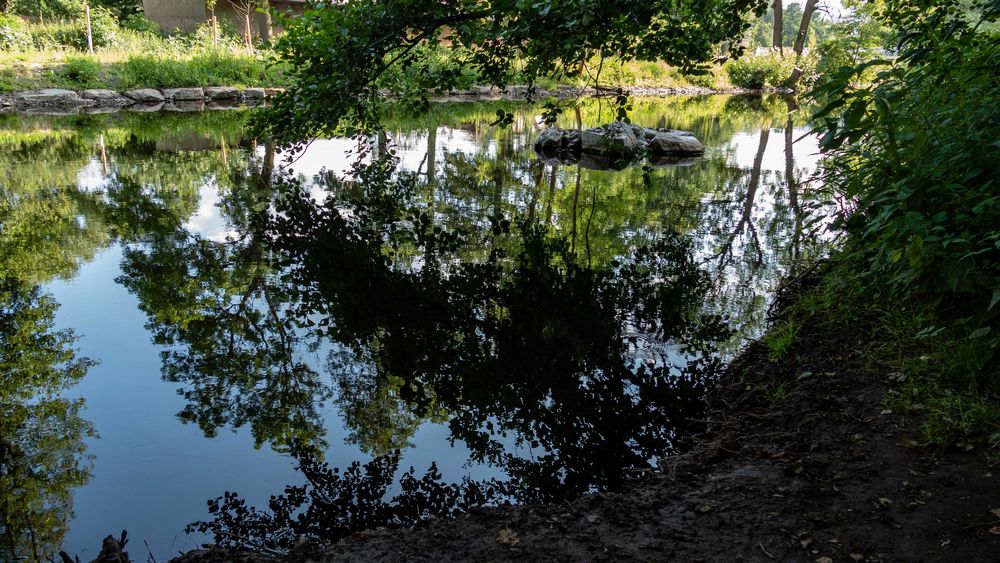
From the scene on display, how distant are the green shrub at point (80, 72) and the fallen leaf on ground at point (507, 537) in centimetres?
2315

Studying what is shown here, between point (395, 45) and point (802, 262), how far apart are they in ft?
16.6

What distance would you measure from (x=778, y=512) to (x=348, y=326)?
401 cm

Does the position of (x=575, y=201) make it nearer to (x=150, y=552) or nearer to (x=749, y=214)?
(x=749, y=214)

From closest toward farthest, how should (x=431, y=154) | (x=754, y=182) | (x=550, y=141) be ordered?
(x=754, y=182)
(x=431, y=154)
(x=550, y=141)

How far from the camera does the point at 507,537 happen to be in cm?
298

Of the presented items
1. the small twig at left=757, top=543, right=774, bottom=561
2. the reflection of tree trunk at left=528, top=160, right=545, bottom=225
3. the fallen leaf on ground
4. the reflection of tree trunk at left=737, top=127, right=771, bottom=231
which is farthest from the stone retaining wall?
the small twig at left=757, top=543, right=774, bottom=561

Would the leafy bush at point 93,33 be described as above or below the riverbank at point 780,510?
above

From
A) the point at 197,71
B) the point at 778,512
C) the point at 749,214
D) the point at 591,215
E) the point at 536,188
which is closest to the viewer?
the point at 778,512

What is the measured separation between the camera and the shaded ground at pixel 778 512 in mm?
2678

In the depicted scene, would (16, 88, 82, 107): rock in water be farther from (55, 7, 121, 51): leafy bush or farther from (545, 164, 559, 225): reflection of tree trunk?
(545, 164, 559, 225): reflection of tree trunk

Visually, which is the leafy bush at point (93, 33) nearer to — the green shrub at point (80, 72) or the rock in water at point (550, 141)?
the green shrub at point (80, 72)

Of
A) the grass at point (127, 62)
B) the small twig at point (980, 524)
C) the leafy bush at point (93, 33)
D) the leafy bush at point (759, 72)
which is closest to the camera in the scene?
the small twig at point (980, 524)

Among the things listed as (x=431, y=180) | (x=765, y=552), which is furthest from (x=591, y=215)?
(x=765, y=552)

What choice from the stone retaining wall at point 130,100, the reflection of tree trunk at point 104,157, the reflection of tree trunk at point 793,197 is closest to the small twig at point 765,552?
the reflection of tree trunk at point 793,197
